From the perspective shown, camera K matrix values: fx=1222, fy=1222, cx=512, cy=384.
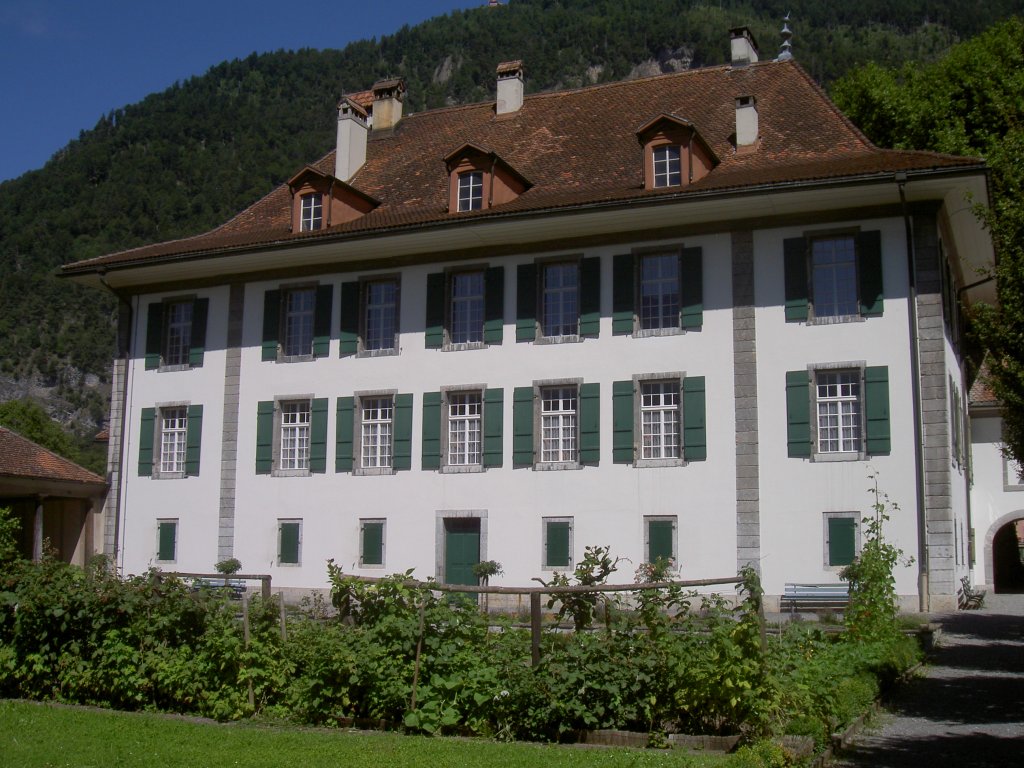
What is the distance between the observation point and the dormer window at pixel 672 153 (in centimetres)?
2227

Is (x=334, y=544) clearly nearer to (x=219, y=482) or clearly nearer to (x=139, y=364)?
(x=219, y=482)

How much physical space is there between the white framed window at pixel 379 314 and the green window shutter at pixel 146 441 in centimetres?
547

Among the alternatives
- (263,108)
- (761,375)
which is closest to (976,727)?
(761,375)

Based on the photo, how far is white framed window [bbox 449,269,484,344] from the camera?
23781 mm

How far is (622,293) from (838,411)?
4.40 meters

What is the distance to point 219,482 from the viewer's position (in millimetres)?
25562

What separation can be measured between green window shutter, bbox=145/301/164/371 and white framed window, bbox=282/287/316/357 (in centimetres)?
330

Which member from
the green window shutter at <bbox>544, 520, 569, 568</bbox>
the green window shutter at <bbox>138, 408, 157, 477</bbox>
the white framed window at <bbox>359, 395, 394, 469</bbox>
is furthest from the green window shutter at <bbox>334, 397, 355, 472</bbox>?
→ the green window shutter at <bbox>138, 408, 157, 477</bbox>

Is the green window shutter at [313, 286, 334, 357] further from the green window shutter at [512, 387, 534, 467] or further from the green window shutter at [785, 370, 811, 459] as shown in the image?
the green window shutter at [785, 370, 811, 459]

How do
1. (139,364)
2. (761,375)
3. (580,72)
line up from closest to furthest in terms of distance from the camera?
(761,375), (139,364), (580,72)

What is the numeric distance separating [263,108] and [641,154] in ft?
414

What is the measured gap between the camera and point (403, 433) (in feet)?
78.6

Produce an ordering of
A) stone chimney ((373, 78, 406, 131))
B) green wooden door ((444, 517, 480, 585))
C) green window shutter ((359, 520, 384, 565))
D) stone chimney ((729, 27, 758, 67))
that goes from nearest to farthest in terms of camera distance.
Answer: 1. green wooden door ((444, 517, 480, 585))
2. green window shutter ((359, 520, 384, 565))
3. stone chimney ((729, 27, 758, 67))
4. stone chimney ((373, 78, 406, 131))

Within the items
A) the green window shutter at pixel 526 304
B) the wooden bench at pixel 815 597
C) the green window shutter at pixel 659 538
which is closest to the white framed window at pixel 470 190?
the green window shutter at pixel 526 304
